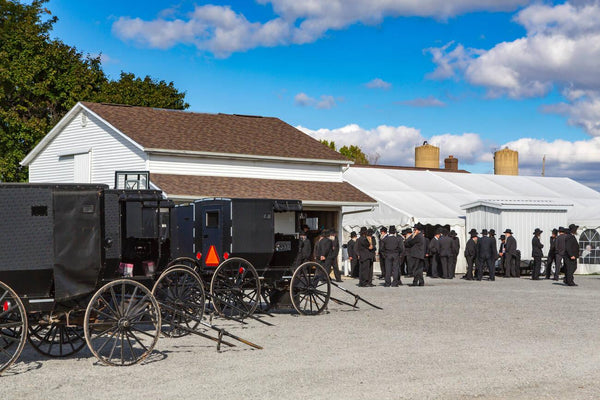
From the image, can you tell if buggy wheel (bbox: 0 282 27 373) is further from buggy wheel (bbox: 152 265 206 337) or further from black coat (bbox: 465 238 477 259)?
black coat (bbox: 465 238 477 259)

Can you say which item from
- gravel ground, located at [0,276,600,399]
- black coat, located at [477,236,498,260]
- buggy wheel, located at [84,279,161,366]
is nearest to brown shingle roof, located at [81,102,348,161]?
black coat, located at [477,236,498,260]

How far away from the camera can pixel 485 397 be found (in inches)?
342

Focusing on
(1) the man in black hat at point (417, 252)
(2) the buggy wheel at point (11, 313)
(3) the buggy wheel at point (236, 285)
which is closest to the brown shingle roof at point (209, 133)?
(1) the man in black hat at point (417, 252)

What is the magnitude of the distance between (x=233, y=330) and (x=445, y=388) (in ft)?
20.8

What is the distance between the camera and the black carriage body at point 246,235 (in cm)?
1702

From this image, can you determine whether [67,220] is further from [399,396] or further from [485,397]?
[485,397]

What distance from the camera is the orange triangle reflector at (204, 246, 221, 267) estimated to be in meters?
17.0

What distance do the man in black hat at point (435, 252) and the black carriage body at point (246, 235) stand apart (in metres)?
14.3

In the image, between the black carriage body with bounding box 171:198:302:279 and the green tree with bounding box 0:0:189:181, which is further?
the green tree with bounding box 0:0:189:181

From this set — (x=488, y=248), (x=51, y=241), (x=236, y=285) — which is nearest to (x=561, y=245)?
(x=488, y=248)

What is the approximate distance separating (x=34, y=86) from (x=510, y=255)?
25.5 metres

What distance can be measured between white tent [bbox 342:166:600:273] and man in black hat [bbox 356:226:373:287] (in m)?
8.48

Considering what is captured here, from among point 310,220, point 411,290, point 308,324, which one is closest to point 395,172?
point 310,220

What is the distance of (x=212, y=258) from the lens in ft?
55.8
